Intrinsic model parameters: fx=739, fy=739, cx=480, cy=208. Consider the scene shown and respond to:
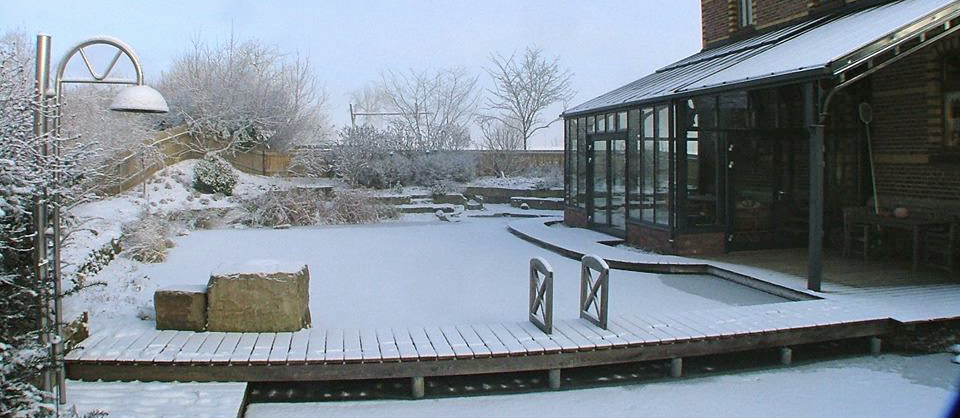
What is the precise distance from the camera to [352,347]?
5.77m

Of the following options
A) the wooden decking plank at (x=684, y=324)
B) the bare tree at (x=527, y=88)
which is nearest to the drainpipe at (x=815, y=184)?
the wooden decking plank at (x=684, y=324)

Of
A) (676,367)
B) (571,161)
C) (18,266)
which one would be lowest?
(676,367)

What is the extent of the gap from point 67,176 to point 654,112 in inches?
343

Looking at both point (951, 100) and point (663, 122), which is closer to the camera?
point (951, 100)

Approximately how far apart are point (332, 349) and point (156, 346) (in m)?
1.35

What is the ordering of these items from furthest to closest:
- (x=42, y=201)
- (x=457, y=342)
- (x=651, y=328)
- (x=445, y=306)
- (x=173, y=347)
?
(x=445, y=306), (x=651, y=328), (x=457, y=342), (x=173, y=347), (x=42, y=201)

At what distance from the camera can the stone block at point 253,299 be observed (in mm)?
6086

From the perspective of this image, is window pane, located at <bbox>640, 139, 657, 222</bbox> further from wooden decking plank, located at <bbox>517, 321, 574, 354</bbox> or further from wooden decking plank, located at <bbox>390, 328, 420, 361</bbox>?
wooden decking plank, located at <bbox>390, 328, 420, 361</bbox>

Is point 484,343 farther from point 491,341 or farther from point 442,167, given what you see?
point 442,167

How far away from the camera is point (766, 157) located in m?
11.3

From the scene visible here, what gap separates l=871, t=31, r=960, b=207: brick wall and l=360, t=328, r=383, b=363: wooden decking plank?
7.58 metres

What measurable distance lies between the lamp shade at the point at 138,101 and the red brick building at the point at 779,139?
248 inches

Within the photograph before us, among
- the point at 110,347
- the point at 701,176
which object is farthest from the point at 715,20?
the point at 110,347

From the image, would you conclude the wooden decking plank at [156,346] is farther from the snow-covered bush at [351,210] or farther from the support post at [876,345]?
the snow-covered bush at [351,210]
